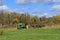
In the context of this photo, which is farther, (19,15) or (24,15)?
(19,15)

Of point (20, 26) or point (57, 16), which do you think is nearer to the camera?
point (20, 26)

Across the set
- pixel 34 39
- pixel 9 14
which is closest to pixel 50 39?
pixel 34 39

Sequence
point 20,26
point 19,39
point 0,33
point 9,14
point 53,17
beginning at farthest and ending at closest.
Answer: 1. point 9,14
2. point 53,17
3. point 20,26
4. point 0,33
5. point 19,39

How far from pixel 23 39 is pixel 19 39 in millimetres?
319

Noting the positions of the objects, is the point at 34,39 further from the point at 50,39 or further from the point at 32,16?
the point at 32,16

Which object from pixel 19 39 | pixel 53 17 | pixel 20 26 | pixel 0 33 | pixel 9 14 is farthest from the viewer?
pixel 9 14

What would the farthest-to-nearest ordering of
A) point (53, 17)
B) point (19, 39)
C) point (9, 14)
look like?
1. point (9, 14)
2. point (53, 17)
3. point (19, 39)

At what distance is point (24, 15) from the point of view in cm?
5506

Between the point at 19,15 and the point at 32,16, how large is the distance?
5934 mm

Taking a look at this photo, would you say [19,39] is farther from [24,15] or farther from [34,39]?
[24,15]

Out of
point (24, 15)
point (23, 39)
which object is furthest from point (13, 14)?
point (23, 39)

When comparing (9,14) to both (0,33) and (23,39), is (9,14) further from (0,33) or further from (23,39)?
(23,39)

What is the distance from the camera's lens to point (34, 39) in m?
14.5

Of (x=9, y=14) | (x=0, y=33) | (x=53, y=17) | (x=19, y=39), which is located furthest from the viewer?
(x=9, y=14)
